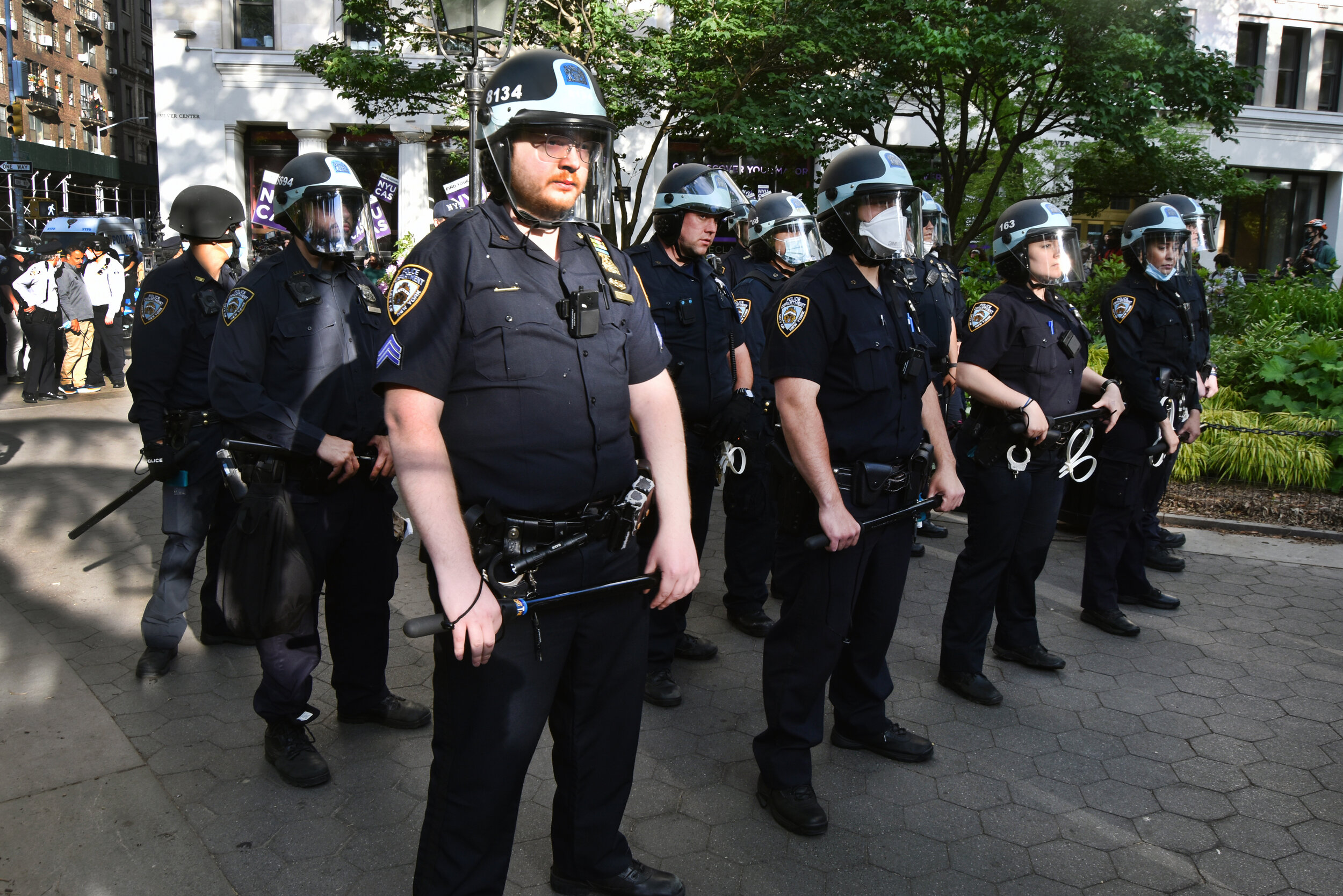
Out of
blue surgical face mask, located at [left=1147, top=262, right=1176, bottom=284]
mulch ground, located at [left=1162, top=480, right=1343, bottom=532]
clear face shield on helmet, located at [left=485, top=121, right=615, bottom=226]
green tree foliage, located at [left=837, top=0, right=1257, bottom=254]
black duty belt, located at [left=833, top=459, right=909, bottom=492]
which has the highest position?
green tree foliage, located at [left=837, top=0, right=1257, bottom=254]

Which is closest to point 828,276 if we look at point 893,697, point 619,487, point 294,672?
point 619,487

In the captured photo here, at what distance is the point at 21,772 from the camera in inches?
144

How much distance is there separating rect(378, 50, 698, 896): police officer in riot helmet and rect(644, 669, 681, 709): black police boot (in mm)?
1703

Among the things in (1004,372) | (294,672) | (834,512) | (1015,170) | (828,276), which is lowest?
(294,672)

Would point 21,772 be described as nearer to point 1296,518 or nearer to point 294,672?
point 294,672

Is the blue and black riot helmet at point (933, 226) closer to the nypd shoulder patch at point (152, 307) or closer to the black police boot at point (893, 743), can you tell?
the black police boot at point (893, 743)

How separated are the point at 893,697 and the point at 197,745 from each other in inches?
112

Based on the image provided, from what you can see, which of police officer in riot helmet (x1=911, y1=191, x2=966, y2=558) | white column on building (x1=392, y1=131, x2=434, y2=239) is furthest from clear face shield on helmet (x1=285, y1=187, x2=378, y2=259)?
white column on building (x1=392, y1=131, x2=434, y2=239)

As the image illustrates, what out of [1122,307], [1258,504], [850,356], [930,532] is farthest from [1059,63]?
[850,356]

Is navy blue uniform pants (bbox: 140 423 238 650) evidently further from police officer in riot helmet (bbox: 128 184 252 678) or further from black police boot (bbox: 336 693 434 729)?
black police boot (bbox: 336 693 434 729)

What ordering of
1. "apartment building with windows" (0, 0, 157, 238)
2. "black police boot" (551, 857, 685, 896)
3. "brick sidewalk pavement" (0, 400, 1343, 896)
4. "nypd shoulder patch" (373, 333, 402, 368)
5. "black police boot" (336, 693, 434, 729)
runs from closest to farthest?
"nypd shoulder patch" (373, 333, 402, 368) < "black police boot" (551, 857, 685, 896) < "brick sidewalk pavement" (0, 400, 1343, 896) < "black police boot" (336, 693, 434, 729) < "apartment building with windows" (0, 0, 157, 238)

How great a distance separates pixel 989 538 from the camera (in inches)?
175

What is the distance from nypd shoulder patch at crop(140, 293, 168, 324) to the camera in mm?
4453

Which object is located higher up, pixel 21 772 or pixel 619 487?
pixel 619 487
